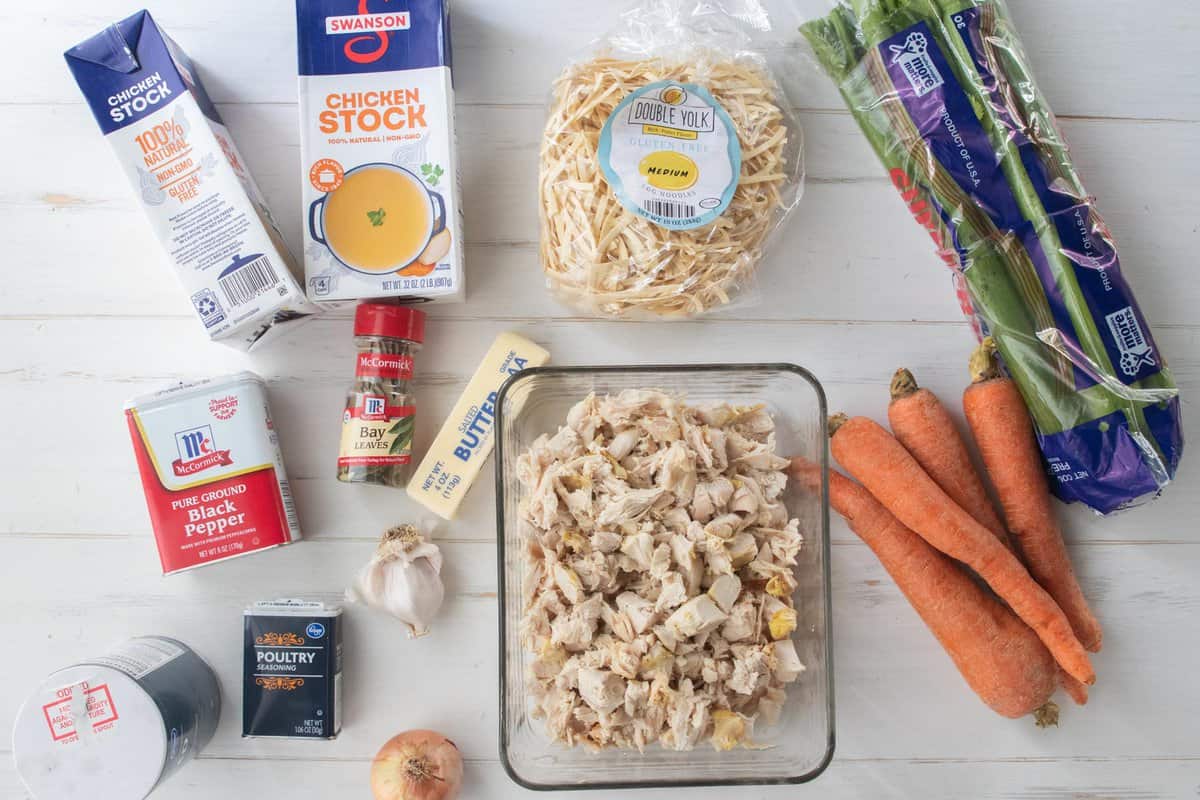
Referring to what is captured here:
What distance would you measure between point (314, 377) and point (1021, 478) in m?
1.00

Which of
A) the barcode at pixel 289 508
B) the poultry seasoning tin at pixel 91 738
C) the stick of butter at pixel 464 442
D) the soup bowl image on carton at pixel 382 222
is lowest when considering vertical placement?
the poultry seasoning tin at pixel 91 738

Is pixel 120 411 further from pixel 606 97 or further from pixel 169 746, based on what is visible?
pixel 606 97

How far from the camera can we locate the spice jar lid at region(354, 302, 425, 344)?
3.48 ft

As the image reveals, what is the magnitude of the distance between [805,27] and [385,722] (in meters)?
1.14

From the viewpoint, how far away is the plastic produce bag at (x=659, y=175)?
1.04m

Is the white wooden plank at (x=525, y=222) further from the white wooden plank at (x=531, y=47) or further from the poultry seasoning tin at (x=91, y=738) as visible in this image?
the poultry seasoning tin at (x=91, y=738)

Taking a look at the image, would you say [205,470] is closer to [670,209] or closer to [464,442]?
[464,442]

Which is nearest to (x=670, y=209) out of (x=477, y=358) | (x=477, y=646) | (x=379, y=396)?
(x=477, y=358)

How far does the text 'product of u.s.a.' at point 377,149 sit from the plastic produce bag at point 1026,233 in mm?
566

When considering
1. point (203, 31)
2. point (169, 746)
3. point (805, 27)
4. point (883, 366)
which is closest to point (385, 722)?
point (169, 746)

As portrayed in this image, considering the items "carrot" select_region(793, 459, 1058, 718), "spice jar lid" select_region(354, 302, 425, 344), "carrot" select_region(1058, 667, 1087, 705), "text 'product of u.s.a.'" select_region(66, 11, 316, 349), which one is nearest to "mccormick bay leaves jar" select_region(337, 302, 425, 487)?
"spice jar lid" select_region(354, 302, 425, 344)

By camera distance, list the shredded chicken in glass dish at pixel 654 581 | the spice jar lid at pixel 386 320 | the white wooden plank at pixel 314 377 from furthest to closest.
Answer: the white wooden plank at pixel 314 377 → the spice jar lid at pixel 386 320 → the shredded chicken in glass dish at pixel 654 581

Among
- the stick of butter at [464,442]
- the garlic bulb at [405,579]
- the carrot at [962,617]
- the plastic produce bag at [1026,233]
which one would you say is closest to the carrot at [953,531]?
the carrot at [962,617]

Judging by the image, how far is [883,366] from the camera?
3.86 ft
